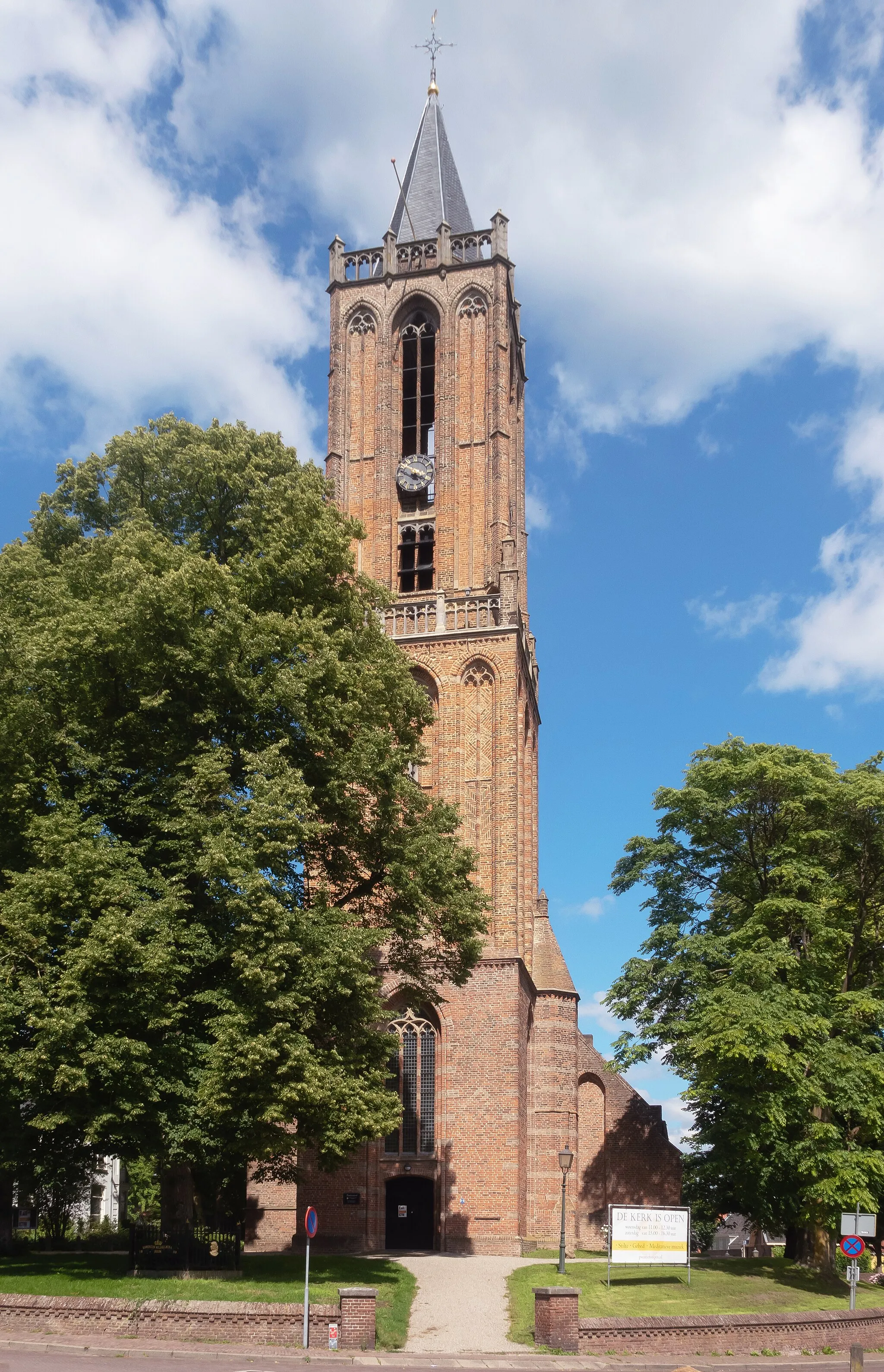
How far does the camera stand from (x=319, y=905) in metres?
22.5

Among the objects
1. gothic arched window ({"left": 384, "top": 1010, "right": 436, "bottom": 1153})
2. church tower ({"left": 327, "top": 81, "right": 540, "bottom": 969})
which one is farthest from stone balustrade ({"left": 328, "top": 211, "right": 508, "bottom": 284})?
gothic arched window ({"left": 384, "top": 1010, "right": 436, "bottom": 1153})

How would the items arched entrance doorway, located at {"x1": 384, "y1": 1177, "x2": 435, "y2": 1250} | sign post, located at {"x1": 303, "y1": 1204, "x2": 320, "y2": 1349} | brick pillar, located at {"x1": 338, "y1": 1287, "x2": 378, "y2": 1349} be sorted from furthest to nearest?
arched entrance doorway, located at {"x1": 384, "y1": 1177, "x2": 435, "y2": 1250}
brick pillar, located at {"x1": 338, "y1": 1287, "x2": 378, "y2": 1349}
sign post, located at {"x1": 303, "y1": 1204, "x2": 320, "y2": 1349}

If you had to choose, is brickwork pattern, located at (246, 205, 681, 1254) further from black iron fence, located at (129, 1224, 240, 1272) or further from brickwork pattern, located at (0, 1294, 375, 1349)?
brickwork pattern, located at (0, 1294, 375, 1349)

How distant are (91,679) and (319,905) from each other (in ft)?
19.6

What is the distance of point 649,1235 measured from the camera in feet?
77.2

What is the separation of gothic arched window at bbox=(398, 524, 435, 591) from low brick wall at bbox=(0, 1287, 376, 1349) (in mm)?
24875

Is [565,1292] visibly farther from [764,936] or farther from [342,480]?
[342,480]

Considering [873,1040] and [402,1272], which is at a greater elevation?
[873,1040]

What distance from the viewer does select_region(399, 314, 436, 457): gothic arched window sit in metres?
42.0

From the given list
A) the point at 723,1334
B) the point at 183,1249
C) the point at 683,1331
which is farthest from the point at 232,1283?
the point at 723,1334

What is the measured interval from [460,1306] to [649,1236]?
381 cm

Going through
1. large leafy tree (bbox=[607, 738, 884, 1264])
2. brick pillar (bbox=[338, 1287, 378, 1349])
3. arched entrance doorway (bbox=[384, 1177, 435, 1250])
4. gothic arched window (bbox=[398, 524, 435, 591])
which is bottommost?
arched entrance doorway (bbox=[384, 1177, 435, 1250])

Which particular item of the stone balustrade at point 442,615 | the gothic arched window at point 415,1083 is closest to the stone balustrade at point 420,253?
the stone balustrade at point 442,615

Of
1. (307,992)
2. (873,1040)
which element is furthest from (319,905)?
(873,1040)
